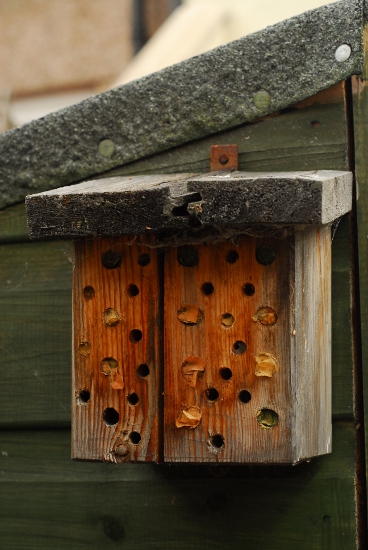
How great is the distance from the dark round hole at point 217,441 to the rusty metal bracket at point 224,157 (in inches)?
20.4

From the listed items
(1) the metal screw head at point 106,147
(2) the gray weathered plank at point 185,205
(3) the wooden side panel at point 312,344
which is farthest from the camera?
(1) the metal screw head at point 106,147

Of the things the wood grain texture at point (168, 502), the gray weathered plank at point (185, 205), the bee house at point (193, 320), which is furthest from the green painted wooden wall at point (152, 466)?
the gray weathered plank at point (185, 205)

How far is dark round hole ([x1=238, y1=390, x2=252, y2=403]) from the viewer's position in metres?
1.32

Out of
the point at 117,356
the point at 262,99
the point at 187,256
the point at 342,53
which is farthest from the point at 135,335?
the point at 342,53

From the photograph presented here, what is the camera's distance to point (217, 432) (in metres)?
1.33

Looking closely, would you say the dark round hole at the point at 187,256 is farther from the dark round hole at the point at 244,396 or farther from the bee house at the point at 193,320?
the dark round hole at the point at 244,396

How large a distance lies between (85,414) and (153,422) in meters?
0.11

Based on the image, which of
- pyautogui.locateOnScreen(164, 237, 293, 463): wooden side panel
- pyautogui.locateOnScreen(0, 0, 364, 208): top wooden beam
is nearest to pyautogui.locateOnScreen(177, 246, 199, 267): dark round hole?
pyautogui.locateOnScreen(164, 237, 293, 463): wooden side panel

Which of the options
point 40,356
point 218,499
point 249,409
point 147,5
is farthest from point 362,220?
point 147,5

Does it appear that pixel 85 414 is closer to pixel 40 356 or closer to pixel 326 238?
pixel 40 356

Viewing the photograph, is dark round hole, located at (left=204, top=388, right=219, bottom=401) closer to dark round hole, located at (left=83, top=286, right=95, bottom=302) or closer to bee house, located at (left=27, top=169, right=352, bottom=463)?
bee house, located at (left=27, top=169, right=352, bottom=463)

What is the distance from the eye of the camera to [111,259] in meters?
1.39

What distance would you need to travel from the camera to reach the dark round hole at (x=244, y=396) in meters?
1.32

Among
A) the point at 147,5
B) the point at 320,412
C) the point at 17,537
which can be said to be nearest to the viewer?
the point at 320,412
